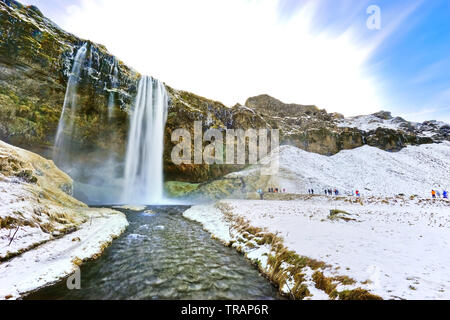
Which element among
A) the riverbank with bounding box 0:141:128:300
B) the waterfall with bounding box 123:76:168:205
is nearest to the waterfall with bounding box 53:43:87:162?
the waterfall with bounding box 123:76:168:205

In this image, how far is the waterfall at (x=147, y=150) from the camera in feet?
117

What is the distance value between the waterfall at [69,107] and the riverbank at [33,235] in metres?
21.4

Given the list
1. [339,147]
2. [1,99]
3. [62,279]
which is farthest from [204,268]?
[339,147]

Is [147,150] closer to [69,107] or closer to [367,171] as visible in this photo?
[69,107]

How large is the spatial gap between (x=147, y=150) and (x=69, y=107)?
13869 millimetres

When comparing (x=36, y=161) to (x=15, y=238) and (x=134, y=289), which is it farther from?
(x=134, y=289)

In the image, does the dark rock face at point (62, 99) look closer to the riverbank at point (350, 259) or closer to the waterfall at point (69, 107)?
the waterfall at point (69, 107)

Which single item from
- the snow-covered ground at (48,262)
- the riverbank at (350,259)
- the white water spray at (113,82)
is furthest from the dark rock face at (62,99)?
the riverbank at (350,259)

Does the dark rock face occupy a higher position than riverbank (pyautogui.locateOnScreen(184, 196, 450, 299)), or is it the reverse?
the dark rock face

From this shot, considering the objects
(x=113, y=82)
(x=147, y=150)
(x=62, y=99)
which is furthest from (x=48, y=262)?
(x=147, y=150)

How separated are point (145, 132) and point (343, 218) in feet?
116

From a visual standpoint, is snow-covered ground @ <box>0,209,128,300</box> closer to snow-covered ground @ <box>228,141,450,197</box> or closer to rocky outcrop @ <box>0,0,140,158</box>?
rocky outcrop @ <box>0,0,140,158</box>

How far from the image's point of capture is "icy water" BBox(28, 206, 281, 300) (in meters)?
5.69

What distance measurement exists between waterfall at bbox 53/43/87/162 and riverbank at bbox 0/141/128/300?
2143cm
